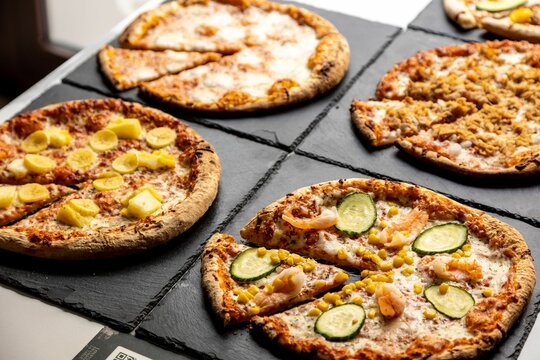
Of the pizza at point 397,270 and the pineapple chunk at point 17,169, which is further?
the pineapple chunk at point 17,169

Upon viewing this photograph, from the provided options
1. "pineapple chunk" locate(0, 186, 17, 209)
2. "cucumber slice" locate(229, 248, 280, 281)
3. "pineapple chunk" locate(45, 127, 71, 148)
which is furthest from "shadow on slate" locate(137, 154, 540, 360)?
"pineapple chunk" locate(45, 127, 71, 148)

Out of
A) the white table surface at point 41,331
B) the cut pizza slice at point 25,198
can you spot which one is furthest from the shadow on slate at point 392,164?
the cut pizza slice at point 25,198

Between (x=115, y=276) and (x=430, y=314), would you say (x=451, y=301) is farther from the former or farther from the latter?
Result: (x=115, y=276)

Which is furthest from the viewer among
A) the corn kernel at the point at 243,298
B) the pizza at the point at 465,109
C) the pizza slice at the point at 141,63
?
the pizza slice at the point at 141,63

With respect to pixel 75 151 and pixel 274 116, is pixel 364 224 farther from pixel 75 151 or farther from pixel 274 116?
pixel 75 151

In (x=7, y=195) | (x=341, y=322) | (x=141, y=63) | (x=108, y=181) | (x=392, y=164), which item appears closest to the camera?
(x=341, y=322)

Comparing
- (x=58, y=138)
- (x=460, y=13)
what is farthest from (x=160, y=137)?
(x=460, y=13)

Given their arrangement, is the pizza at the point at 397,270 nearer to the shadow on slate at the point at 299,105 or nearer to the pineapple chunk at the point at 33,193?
the shadow on slate at the point at 299,105
